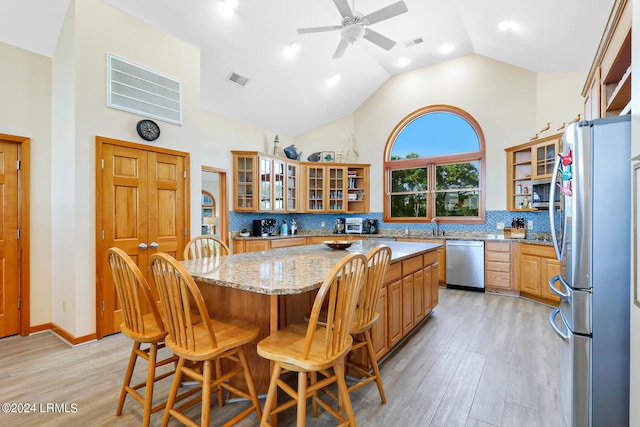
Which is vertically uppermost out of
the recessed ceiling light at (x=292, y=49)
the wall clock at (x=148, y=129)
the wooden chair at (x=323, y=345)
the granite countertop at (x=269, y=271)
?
the recessed ceiling light at (x=292, y=49)

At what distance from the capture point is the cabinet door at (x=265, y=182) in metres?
5.50

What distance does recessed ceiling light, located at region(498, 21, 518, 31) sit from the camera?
3.90 metres

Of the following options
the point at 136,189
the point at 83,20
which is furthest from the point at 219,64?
the point at 136,189

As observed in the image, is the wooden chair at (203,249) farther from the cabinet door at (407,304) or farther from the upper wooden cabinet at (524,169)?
the upper wooden cabinet at (524,169)

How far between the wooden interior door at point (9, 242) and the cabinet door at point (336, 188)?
4634 millimetres

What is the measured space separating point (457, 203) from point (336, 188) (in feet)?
7.70

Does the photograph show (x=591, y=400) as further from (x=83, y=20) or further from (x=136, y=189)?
(x=83, y=20)

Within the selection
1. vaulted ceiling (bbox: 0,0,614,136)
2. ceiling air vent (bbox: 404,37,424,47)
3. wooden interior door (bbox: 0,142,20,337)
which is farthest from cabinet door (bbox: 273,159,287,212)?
wooden interior door (bbox: 0,142,20,337)

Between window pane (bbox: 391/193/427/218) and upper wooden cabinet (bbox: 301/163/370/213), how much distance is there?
580mm

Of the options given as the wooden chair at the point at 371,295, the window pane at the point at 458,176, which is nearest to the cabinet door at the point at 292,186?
the window pane at the point at 458,176

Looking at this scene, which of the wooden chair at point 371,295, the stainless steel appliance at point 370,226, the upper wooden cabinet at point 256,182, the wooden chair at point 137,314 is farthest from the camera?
the stainless steel appliance at point 370,226

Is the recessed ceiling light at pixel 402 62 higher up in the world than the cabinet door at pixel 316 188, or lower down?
higher up

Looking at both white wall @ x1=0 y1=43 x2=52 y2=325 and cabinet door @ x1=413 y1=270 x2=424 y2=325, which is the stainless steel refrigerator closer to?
cabinet door @ x1=413 y1=270 x2=424 y2=325

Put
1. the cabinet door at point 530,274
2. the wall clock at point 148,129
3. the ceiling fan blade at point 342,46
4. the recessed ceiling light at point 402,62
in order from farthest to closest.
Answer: the recessed ceiling light at point 402,62 < the cabinet door at point 530,274 < the ceiling fan blade at point 342,46 < the wall clock at point 148,129
